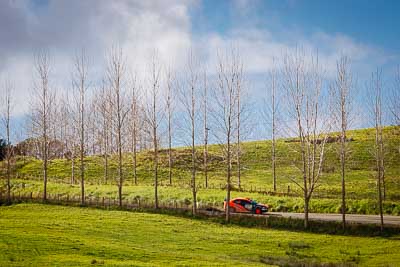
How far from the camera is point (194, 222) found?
35094mm

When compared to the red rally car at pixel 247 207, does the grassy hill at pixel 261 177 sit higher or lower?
higher

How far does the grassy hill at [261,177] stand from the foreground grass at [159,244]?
9580 millimetres

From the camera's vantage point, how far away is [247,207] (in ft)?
131

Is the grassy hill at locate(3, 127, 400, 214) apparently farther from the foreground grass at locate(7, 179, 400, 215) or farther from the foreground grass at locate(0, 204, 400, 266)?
the foreground grass at locate(0, 204, 400, 266)

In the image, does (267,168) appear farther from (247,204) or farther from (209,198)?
(247,204)

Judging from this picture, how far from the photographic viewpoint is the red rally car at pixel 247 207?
129ft

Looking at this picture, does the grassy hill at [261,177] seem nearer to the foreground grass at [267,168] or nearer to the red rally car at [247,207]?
the foreground grass at [267,168]

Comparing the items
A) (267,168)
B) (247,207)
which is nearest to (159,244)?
(247,207)

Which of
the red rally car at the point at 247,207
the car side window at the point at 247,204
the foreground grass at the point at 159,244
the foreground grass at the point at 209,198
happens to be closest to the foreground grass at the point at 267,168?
the foreground grass at the point at 209,198

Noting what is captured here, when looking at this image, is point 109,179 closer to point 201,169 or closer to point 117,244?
point 201,169

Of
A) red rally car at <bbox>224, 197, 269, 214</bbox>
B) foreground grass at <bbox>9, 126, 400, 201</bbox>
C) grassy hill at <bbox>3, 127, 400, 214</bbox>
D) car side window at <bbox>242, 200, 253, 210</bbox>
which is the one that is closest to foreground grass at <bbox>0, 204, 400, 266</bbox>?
red rally car at <bbox>224, 197, 269, 214</bbox>

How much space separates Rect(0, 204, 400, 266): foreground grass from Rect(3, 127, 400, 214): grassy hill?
377 inches

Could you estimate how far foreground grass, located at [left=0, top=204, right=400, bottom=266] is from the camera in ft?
64.5

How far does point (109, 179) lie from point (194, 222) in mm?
39072
